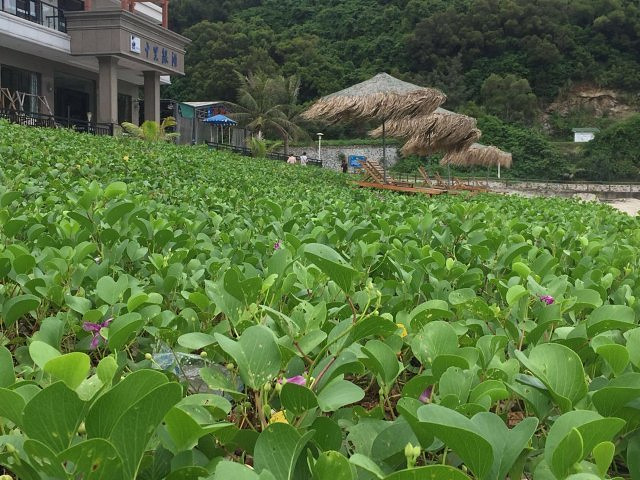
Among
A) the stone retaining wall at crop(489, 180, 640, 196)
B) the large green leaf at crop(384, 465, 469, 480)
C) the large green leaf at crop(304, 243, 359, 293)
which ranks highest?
the large green leaf at crop(304, 243, 359, 293)

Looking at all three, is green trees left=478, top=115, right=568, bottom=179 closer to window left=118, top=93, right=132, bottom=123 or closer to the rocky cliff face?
the rocky cliff face

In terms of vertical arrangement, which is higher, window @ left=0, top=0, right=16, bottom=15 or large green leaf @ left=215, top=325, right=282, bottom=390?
window @ left=0, top=0, right=16, bottom=15

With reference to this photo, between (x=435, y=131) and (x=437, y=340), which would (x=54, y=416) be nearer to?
(x=437, y=340)

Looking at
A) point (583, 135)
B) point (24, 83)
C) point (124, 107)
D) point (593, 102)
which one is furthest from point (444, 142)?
point (593, 102)

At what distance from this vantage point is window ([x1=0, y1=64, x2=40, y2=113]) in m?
21.1

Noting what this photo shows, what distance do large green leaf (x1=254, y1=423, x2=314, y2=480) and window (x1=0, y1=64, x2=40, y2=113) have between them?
23.0 meters

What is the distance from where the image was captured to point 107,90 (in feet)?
70.4

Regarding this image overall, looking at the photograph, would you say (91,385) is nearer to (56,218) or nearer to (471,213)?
(56,218)

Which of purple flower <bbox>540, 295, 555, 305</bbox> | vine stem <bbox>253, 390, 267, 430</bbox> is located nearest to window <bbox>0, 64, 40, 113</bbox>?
purple flower <bbox>540, 295, 555, 305</bbox>

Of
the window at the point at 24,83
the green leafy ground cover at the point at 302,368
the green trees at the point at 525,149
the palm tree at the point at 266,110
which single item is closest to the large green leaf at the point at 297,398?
the green leafy ground cover at the point at 302,368

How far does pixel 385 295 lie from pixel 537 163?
4568 cm

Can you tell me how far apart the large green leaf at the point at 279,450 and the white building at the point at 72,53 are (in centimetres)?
2016

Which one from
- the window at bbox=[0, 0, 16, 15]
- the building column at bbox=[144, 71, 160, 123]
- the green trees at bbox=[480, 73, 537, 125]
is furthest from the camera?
the green trees at bbox=[480, 73, 537, 125]

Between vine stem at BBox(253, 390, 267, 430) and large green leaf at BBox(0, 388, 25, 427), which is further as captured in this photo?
vine stem at BBox(253, 390, 267, 430)
